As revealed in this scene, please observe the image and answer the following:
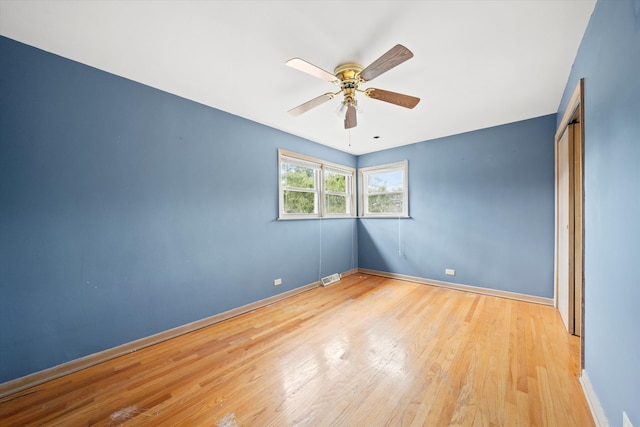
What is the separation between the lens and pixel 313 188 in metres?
4.24

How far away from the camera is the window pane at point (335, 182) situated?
4.54 metres

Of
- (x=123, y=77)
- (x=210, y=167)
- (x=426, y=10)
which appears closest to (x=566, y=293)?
(x=426, y=10)

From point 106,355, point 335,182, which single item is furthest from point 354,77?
point 106,355

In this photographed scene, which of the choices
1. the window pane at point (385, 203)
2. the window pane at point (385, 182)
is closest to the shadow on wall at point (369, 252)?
the window pane at point (385, 203)

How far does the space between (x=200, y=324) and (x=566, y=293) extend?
4.06 m

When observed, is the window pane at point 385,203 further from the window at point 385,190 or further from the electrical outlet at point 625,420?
the electrical outlet at point 625,420

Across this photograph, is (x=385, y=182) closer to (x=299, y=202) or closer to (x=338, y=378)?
(x=299, y=202)

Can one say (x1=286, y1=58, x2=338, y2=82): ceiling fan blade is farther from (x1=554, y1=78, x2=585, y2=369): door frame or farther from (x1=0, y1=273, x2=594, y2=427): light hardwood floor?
(x1=0, y1=273, x2=594, y2=427): light hardwood floor

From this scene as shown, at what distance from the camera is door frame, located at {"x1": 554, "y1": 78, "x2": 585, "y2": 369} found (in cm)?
173

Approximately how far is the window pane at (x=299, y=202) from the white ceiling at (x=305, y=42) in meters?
1.46

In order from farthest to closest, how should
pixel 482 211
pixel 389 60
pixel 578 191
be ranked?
pixel 482 211 → pixel 578 191 → pixel 389 60

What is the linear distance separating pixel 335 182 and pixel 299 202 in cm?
112

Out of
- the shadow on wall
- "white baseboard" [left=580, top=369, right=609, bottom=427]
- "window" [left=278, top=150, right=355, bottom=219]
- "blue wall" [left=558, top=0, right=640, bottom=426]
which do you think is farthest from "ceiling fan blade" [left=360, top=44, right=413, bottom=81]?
the shadow on wall

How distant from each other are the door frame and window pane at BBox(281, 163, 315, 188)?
3.16 m
